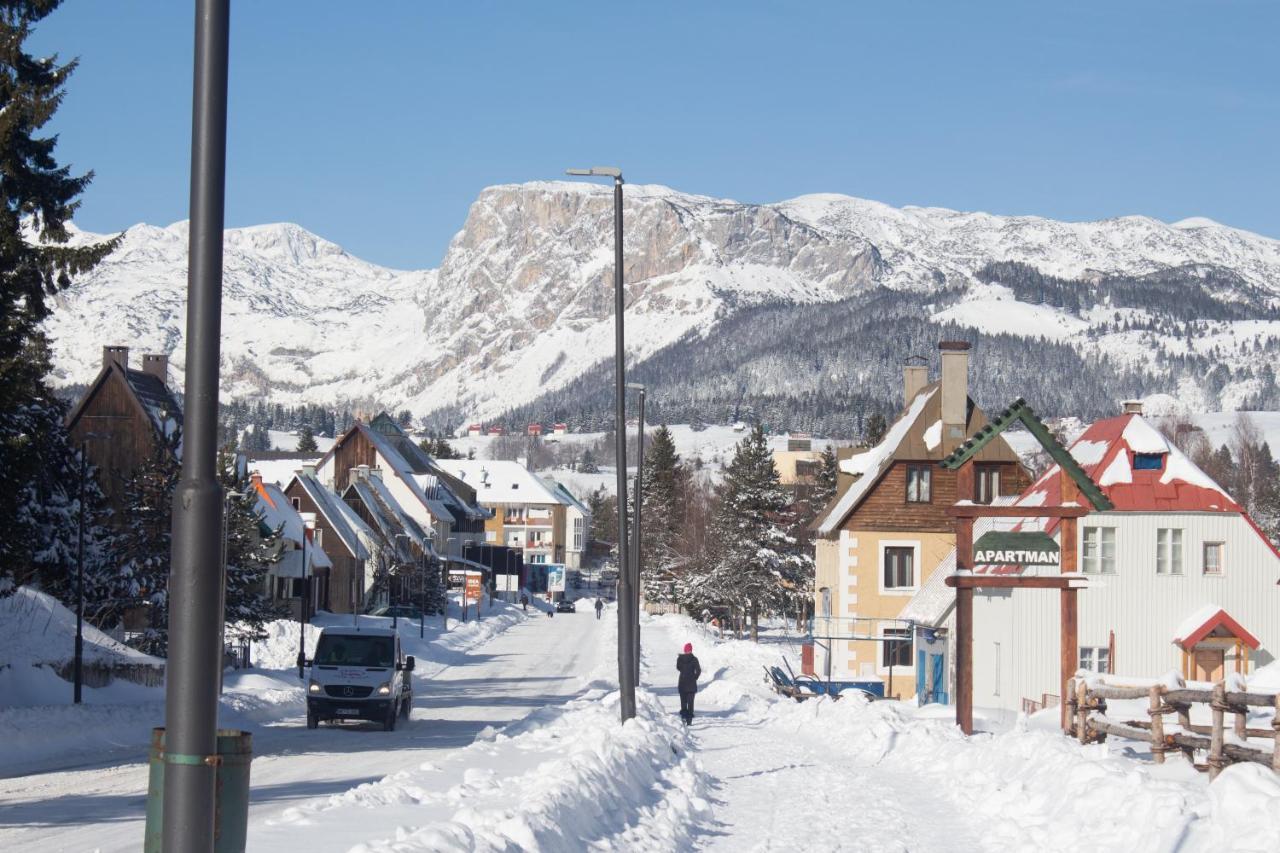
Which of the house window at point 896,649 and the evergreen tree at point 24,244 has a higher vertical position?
the evergreen tree at point 24,244

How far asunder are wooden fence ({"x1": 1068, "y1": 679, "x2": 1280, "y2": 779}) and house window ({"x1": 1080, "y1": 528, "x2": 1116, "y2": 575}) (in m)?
15.8

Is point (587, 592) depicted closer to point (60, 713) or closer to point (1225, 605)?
point (1225, 605)

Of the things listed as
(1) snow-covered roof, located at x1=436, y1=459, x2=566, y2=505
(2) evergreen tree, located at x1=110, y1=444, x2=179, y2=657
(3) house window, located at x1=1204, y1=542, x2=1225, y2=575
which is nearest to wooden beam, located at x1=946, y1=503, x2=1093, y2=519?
(3) house window, located at x1=1204, y1=542, x2=1225, y2=575

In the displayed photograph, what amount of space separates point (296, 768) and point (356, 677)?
8.37 metres

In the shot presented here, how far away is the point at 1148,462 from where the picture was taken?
42750 mm

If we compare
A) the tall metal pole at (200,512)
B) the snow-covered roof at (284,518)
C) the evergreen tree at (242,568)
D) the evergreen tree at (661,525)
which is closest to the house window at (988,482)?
the evergreen tree at (242,568)

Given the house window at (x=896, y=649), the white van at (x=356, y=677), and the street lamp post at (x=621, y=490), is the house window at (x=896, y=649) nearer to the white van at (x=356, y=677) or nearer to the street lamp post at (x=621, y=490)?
the white van at (x=356, y=677)

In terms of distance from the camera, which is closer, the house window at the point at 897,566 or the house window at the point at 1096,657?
the house window at the point at 1096,657

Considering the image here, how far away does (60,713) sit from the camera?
28031 mm

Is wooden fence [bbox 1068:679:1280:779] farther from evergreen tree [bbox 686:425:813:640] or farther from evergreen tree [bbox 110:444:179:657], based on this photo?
evergreen tree [bbox 686:425:813:640]

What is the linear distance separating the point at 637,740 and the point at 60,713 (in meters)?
11.7

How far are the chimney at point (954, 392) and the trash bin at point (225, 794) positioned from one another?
157 feet

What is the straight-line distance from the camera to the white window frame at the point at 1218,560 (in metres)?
42.4

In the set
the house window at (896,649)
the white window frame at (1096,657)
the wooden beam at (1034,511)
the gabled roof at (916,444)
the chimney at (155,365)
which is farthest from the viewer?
the chimney at (155,365)
